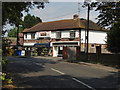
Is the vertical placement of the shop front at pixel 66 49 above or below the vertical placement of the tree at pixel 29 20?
below

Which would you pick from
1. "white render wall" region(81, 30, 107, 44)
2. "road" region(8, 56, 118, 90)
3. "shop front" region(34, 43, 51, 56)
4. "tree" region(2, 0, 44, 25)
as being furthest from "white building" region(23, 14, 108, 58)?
"tree" region(2, 0, 44, 25)

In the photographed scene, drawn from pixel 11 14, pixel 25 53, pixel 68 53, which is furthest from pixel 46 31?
pixel 11 14

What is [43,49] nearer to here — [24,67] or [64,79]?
[24,67]

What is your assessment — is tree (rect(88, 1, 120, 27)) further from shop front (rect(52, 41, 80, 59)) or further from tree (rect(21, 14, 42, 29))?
tree (rect(21, 14, 42, 29))

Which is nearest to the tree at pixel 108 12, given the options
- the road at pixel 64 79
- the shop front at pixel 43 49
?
the road at pixel 64 79

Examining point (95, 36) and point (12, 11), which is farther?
point (95, 36)

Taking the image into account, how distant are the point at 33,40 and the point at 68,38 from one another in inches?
449

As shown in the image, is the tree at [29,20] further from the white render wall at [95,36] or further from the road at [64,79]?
the road at [64,79]

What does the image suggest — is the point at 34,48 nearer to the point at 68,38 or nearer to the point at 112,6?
the point at 68,38

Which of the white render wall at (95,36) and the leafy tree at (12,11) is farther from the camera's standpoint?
the white render wall at (95,36)

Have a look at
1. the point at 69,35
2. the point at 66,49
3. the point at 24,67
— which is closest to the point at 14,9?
the point at 24,67

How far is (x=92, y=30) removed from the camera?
1502 inches

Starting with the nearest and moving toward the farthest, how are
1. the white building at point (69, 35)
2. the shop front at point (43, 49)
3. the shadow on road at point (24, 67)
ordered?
the shadow on road at point (24, 67) < the white building at point (69, 35) < the shop front at point (43, 49)

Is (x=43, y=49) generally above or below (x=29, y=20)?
below
